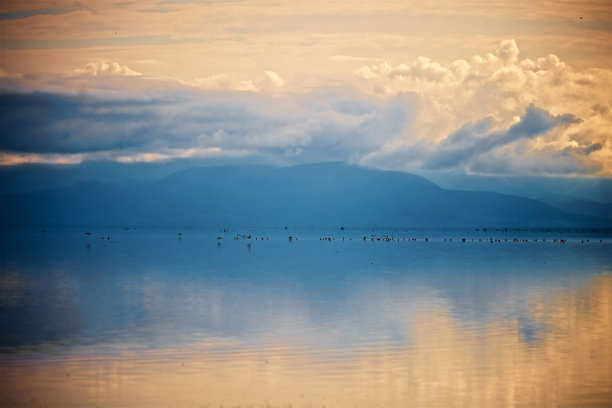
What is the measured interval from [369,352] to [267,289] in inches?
823

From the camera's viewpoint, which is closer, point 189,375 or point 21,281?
point 189,375

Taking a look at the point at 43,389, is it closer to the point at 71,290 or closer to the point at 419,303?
the point at 419,303

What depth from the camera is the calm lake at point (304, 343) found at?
801 inches

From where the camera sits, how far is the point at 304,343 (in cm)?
2686

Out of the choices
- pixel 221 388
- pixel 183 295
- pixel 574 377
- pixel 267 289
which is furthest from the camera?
pixel 267 289

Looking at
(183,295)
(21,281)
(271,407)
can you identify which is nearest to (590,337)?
(271,407)

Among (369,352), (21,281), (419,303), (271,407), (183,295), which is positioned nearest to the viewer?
(271,407)

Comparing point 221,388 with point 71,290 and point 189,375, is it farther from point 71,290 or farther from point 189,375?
point 71,290

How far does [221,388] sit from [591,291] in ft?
98.2

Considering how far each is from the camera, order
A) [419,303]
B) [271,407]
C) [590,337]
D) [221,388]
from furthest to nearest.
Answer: [419,303], [590,337], [221,388], [271,407]

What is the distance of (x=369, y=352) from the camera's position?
2538cm

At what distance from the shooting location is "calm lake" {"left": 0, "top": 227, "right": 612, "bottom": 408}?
66.7ft

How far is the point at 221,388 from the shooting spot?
67.9 ft

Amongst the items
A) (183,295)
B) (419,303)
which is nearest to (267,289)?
(183,295)
